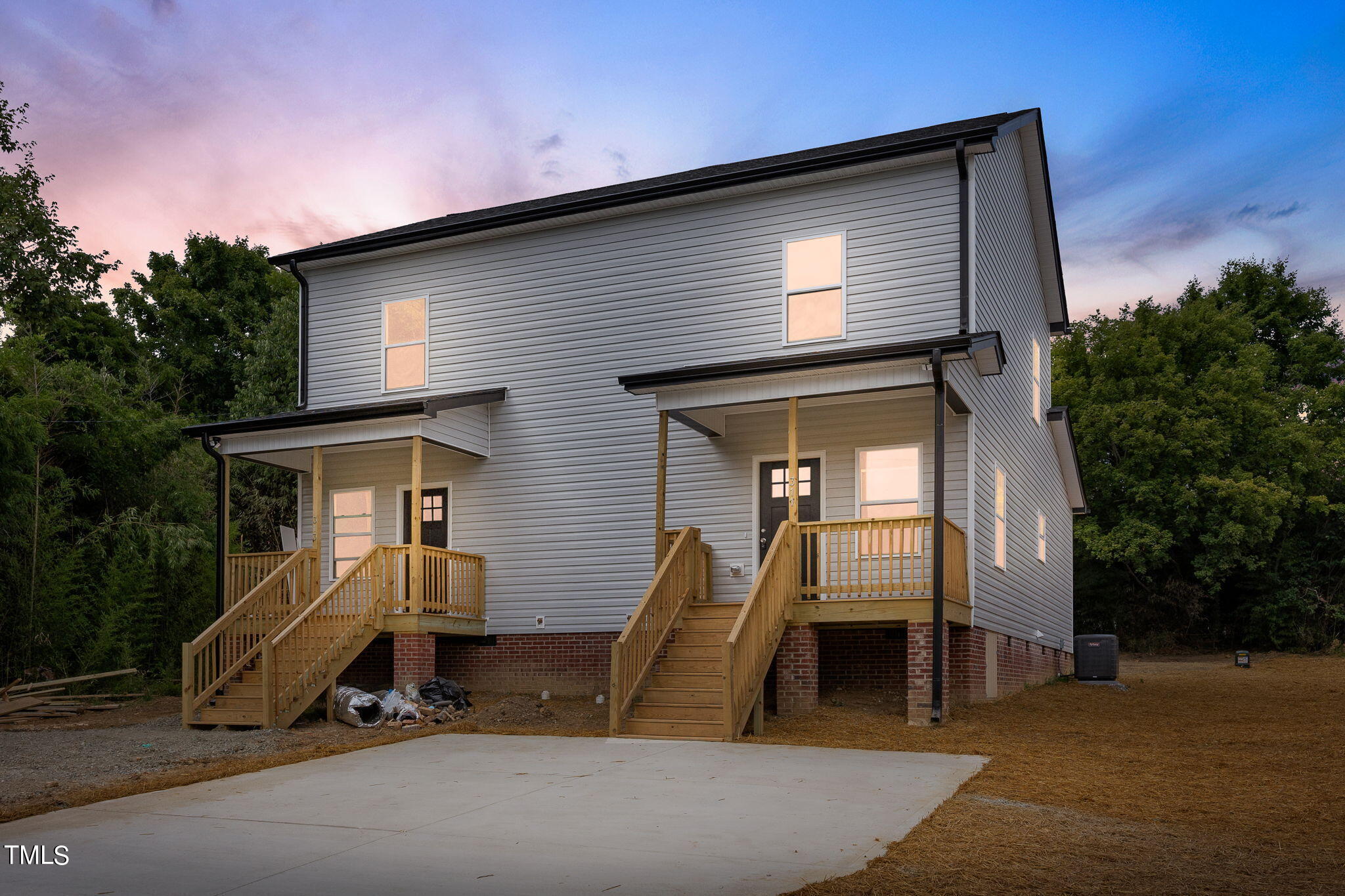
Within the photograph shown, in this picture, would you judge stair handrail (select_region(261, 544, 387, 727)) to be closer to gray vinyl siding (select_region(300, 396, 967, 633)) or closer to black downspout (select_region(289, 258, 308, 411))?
gray vinyl siding (select_region(300, 396, 967, 633))

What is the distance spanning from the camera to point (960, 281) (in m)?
14.9

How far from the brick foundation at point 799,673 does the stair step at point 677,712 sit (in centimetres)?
173

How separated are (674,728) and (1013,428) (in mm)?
9378

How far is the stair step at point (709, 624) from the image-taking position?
14.1 meters

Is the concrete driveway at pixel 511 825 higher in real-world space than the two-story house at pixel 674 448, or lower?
lower

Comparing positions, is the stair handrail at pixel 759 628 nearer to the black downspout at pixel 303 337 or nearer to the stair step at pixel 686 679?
the stair step at pixel 686 679

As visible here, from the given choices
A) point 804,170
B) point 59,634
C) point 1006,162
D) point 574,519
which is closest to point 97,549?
point 59,634

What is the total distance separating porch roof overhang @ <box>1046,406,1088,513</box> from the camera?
23.0 meters

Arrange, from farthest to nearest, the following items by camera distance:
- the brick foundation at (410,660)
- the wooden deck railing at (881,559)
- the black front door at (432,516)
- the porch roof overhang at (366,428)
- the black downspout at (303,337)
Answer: the black downspout at (303,337), the black front door at (432,516), the porch roof overhang at (366,428), the brick foundation at (410,660), the wooden deck railing at (881,559)

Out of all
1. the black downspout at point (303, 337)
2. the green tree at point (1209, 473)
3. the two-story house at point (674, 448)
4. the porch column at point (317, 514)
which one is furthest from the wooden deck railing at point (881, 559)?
the green tree at point (1209, 473)

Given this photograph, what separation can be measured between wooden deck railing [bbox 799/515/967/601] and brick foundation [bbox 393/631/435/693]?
573 cm

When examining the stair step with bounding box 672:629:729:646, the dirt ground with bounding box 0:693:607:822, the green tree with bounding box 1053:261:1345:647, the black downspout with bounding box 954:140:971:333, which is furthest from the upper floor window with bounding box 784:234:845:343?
the green tree with bounding box 1053:261:1345:647

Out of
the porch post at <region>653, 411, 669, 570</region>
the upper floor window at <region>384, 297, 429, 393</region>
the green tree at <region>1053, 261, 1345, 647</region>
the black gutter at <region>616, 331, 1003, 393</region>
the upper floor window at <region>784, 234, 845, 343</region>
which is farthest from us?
the green tree at <region>1053, 261, 1345, 647</region>

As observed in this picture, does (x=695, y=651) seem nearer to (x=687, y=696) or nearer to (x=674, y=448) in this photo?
Answer: (x=687, y=696)
